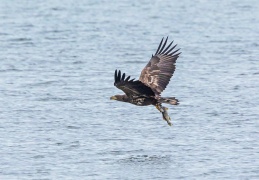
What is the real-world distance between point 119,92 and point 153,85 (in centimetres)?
385

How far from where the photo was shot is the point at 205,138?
13820 mm

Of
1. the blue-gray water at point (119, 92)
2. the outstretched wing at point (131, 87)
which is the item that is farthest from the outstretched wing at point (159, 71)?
the blue-gray water at point (119, 92)

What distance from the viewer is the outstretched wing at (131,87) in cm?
1219

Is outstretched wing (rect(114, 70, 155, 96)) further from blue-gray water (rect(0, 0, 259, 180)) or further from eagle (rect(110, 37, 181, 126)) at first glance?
blue-gray water (rect(0, 0, 259, 180))

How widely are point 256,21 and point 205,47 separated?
3.94 m

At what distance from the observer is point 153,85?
45.2ft

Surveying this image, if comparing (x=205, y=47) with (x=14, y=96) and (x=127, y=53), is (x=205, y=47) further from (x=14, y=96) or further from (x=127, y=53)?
(x=14, y=96)

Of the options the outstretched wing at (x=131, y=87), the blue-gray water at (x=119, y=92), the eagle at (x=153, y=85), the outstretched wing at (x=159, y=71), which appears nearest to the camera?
the outstretched wing at (x=131, y=87)

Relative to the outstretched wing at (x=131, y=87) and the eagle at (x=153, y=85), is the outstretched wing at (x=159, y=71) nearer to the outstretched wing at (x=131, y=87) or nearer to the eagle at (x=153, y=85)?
the eagle at (x=153, y=85)

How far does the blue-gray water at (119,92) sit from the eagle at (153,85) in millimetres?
647

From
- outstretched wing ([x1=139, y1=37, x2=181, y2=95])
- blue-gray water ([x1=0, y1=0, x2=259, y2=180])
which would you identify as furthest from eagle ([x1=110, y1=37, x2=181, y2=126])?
blue-gray water ([x1=0, y1=0, x2=259, y2=180])

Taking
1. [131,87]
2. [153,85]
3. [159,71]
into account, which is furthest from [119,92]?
[131,87]

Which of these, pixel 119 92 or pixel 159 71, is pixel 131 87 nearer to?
pixel 159 71

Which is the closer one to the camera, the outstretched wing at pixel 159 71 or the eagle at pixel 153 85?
the eagle at pixel 153 85
